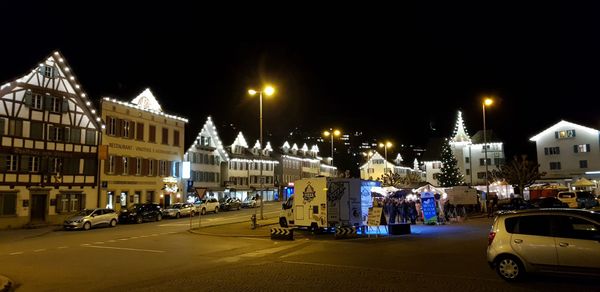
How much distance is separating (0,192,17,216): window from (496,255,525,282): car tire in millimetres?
35683

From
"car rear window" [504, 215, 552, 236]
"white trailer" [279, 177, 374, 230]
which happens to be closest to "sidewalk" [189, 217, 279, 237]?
"white trailer" [279, 177, 374, 230]

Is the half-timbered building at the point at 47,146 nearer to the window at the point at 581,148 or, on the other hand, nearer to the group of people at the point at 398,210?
the group of people at the point at 398,210

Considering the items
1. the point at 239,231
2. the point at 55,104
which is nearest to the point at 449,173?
the point at 239,231

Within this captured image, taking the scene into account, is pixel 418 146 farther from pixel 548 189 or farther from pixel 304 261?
pixel 304 261

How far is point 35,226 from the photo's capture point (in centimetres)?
3616

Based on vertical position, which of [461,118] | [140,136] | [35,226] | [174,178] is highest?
[461,118]

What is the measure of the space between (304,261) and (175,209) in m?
31.7

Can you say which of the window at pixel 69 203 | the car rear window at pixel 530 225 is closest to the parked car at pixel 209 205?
the window at pixel 69 203

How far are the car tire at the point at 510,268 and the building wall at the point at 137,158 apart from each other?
3863 cm

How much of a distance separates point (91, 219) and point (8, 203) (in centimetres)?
762

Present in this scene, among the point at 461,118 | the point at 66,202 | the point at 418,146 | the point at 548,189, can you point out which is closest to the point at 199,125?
the point at 66,202

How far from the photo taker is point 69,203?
4059 cm

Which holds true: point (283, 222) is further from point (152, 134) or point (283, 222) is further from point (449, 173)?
point (449, 173)

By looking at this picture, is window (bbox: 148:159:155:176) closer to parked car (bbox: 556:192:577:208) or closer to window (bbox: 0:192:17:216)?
window (bbox: 0:192:17:216)
